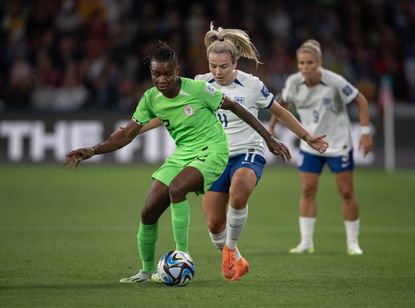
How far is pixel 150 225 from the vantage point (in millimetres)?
7516

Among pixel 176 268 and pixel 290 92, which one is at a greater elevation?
pixel 290 92

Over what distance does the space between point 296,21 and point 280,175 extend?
5051 millimetres

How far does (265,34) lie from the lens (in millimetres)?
22000

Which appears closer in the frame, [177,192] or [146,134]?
[177,192]

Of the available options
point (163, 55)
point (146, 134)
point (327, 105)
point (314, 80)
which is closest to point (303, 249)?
point (327, 105)

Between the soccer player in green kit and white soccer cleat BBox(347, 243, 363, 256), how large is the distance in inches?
98.7

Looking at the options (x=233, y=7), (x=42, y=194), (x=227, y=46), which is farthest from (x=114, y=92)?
(x=227, y=46)

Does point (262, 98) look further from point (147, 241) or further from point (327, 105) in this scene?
point (327, 105)

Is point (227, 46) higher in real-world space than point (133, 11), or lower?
lower

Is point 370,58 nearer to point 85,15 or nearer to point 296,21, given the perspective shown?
point 296,21

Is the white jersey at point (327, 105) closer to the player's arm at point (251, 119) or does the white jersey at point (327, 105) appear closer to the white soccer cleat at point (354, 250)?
the white soccer cleat at point (354, 250)

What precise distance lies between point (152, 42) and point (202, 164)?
14.3m

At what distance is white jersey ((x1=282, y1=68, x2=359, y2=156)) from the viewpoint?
1006 centimetres

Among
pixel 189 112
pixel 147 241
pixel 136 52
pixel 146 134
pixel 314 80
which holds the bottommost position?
pixel 147 241
